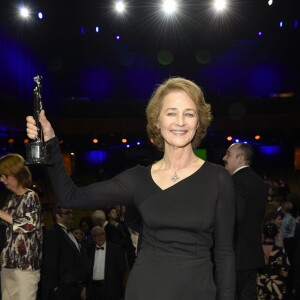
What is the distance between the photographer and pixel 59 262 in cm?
424

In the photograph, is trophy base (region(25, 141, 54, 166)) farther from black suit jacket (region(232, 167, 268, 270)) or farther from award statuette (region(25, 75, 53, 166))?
black suit jacket (region(232, 167, 268, 270))

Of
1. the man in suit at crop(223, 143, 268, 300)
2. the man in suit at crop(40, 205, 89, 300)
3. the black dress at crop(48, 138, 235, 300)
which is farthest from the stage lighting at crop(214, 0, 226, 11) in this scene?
the black dress at crop(48, 138, 235, 300)

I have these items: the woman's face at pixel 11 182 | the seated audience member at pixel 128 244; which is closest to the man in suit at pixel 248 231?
the woman's face at pixel 11 182

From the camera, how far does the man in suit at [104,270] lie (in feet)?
16.3

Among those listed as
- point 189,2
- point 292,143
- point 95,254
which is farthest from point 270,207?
point 95,254

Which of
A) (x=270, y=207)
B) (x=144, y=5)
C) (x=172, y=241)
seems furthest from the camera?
(x=144, y=5)

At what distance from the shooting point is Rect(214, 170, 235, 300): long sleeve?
65.2 inches

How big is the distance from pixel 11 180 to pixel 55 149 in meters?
1.98

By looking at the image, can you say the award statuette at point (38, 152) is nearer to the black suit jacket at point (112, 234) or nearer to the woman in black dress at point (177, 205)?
the woman in black dress at point (177, 205)

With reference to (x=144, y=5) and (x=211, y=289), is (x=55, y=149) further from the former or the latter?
(x=144, y=5)

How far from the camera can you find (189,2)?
647 inches

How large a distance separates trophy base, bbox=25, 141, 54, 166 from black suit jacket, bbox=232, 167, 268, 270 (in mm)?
2226

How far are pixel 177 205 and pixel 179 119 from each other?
12.6 inches

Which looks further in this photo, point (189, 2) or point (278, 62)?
point (278, 62)
